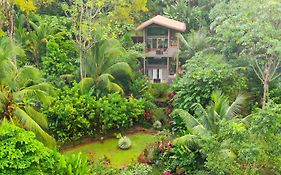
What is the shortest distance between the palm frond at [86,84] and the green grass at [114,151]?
2.52 m

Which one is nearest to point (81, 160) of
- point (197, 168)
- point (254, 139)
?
point (197, 168)

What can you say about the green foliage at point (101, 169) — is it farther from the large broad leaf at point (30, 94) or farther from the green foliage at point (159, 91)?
the green foliage at point (159, 91)

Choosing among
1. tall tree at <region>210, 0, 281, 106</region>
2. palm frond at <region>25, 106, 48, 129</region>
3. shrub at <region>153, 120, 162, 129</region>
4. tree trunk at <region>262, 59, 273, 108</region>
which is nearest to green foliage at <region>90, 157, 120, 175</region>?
palm frond at <region>25, 106, 48, 129</region>

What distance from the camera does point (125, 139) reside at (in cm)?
1598

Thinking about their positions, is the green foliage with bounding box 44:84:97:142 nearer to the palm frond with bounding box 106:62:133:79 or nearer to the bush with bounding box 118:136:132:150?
the bush with bounding box 118:136:132:150

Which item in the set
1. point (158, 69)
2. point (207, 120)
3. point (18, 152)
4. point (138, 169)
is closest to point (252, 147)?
point (207, 120)

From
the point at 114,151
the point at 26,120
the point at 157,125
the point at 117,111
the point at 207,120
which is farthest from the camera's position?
the point at 157,125

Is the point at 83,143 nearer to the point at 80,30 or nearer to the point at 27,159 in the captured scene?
the point at 80,30

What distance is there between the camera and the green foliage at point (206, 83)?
51.6 ft

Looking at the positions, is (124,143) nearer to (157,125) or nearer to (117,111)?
(117,111)

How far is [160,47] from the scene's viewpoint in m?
22.4

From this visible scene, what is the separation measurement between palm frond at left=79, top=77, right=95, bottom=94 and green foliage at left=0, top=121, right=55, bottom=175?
7313 millimetres

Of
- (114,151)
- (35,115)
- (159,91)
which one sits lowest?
(114,151)

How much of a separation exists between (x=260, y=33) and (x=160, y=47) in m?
8.67
